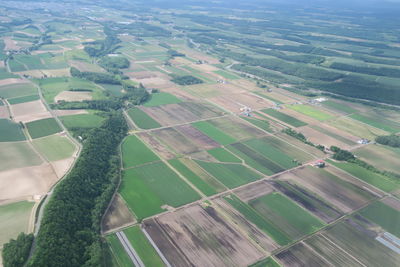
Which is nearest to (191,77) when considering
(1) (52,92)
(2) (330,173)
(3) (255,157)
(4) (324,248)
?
(1) (52,92)

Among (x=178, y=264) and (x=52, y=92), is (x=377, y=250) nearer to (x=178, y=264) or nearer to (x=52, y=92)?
(x=178, y=264)

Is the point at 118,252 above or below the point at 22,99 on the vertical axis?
above

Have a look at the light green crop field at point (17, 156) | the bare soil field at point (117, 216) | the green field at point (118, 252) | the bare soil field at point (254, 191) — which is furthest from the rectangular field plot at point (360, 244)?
the light green crop field at point (17, 156)

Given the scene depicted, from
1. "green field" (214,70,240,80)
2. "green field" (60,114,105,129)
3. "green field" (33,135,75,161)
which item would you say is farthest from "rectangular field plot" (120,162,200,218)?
"green field" (214,70,240,80)

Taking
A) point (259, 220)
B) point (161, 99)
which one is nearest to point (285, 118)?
point (161, 99)

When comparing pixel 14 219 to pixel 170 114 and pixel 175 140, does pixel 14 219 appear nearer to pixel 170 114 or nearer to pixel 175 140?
pixel 175 140

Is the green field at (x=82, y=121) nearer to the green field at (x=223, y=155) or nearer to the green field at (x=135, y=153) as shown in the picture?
the green field at (x=135, y=153)
